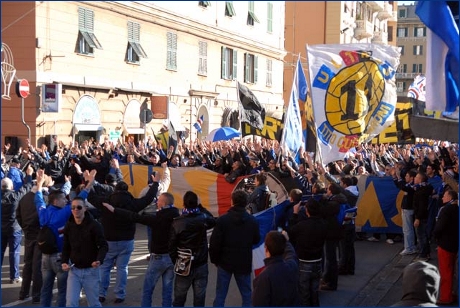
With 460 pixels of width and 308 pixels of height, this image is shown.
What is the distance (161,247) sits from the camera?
26.8ft

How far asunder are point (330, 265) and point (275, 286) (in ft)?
13.7

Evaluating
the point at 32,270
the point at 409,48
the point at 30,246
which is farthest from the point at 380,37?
the point at 32,270

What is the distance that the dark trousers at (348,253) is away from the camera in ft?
35.1

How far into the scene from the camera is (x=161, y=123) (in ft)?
102

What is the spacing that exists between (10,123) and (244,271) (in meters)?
17.6

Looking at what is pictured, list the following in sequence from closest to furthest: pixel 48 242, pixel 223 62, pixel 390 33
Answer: pixel 48 242 < pixel 223 62 < pixel 390 33

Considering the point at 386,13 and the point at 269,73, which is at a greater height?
the point at 386,13

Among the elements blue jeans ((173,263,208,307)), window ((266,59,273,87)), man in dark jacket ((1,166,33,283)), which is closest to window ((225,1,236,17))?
window ((266,59,273,87))

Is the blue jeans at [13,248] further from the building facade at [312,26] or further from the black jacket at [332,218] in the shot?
the building facade at [312,26]

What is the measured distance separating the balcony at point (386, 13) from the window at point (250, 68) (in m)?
33.0

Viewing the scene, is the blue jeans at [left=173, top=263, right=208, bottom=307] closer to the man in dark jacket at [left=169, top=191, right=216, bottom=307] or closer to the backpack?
the man in dark jacket at [left=169, top=191, right=216, bottom=307]

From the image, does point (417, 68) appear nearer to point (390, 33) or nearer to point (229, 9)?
point (390, 33)

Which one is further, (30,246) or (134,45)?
(134,45)

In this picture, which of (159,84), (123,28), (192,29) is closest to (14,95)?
(123,28)
